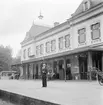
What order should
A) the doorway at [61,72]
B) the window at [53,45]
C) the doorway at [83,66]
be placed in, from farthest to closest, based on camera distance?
the window at [53,45] → the doorway at [61,72] → the doorway at [83,66]

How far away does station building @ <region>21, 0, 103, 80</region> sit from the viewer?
65.0ft

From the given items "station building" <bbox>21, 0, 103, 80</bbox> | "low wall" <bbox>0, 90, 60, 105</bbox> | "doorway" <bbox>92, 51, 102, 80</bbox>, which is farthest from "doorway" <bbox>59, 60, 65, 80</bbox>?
"low wall" <bbox>0, 90, 60, 105</bbox>

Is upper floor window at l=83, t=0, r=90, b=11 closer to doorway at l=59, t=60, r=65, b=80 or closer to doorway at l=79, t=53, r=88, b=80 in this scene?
doorway at l=79, t=53, r=88, b=80

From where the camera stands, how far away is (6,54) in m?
63.2

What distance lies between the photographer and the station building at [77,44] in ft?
65.0

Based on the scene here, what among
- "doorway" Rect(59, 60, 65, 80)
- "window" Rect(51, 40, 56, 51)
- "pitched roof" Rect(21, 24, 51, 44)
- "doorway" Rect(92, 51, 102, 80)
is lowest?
"doorway" Rect(59, 60, 65, 80)

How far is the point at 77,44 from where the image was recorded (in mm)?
22953

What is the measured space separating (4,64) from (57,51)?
37.6 metres

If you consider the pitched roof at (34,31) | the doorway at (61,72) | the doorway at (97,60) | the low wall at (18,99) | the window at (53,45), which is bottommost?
the low wall at (18,99)

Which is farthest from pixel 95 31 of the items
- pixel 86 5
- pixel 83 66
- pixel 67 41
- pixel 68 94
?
pixel 68 94

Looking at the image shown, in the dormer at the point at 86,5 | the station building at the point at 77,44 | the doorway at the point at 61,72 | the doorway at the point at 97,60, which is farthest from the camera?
the doorway at the point at 61,72

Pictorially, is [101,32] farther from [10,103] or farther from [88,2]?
[10,103]

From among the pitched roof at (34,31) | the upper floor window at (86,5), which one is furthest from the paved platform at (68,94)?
the pitched roof at (34,31)

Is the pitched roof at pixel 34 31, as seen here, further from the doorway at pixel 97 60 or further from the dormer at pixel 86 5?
the doorway at pixel 97 60
